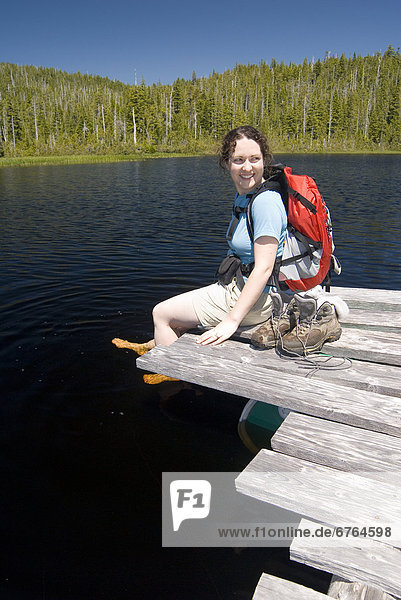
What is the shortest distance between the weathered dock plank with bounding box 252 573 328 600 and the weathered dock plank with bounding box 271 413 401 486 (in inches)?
25.3

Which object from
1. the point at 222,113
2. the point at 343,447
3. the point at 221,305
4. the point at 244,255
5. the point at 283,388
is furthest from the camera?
the point at 222,113

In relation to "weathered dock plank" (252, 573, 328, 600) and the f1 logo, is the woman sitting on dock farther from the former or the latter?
"weathered dock plank" (252, 573, 328, 600)

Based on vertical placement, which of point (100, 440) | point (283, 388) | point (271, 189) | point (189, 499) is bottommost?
point (189, 499)

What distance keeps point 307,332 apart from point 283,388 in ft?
1.94

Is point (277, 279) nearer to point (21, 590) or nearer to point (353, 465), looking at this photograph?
point (353, 465)

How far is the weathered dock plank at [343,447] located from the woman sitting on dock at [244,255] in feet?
3.88

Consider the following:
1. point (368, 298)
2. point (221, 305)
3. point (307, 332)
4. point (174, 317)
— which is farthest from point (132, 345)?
point (307, 332)

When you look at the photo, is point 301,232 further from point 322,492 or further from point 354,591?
point 354,591

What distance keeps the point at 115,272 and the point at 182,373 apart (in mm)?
7936

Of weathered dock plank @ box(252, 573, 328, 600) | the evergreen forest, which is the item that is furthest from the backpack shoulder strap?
the evergreen forest

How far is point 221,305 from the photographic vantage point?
391 centimetres

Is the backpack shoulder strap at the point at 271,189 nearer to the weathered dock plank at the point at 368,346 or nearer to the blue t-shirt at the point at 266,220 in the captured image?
the blue t-shirt at the point at 266,220

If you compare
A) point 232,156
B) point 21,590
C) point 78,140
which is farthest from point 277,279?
point 78,140

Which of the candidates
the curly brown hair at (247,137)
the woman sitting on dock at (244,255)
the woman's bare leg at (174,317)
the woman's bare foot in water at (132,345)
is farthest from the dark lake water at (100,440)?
the curly brown hair at (247,137)
